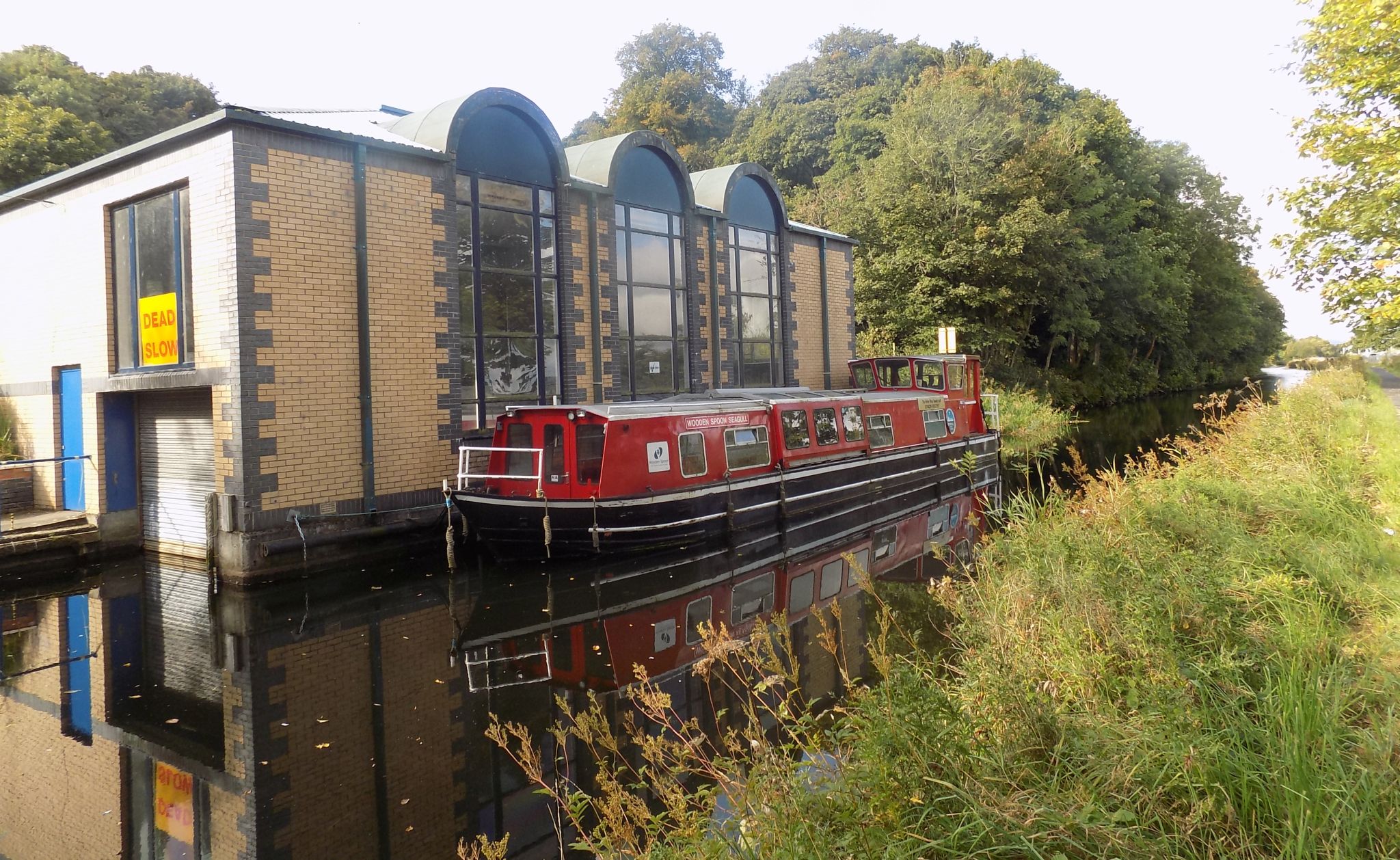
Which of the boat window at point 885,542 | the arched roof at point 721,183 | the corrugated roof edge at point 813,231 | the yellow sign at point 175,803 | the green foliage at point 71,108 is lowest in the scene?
the yellow sign at point 175,803

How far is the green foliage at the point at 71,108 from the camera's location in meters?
19.9

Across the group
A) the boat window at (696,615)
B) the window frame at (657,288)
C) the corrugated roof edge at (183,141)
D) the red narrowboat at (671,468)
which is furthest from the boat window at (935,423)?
the corrugated roof edge at (183,141)

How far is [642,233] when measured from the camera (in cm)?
1648

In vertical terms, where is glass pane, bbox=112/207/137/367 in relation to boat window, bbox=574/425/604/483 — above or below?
above

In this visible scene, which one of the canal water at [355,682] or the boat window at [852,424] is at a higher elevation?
the boat window at [852,424]

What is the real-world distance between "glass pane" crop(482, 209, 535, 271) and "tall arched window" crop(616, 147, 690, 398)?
7.07 feet

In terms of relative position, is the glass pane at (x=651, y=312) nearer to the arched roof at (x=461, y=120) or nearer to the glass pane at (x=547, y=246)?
the glass pane at (x=547, y=246)

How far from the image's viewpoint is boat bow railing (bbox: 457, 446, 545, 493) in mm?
11297

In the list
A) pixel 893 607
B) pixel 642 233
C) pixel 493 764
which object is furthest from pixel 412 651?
pixel 642 233

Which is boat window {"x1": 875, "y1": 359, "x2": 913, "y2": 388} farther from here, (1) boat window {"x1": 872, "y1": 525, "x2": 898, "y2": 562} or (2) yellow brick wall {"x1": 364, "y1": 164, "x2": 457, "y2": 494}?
(2) yellow brick wall {"x1": 364, "y1": 164, "x2": 457, "y2": 494}

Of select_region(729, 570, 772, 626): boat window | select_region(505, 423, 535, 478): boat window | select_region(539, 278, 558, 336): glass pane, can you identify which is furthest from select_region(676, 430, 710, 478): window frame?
select_region(539, 278, 558, 336): glass pane

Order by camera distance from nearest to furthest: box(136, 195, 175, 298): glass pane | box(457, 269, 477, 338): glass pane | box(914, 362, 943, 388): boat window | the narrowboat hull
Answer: the narrowboat hull → box(136, 195, 175, 298): glass pane → box(457, 269, 477, 338): glass pane → box(914, 362, 943, 388): boat window

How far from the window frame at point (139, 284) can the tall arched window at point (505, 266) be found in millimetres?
3511

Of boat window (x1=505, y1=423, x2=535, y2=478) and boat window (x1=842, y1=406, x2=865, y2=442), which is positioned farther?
boat window (x1=842, y1=406, x2=865, y2=442)
